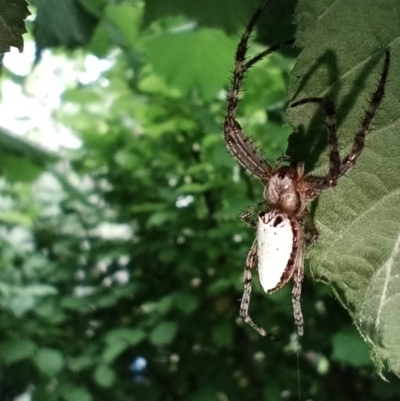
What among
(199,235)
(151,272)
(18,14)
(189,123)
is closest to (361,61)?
(18,14)

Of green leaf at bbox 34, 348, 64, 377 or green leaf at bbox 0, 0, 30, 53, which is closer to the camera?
green leaf at bbox 0, 0, 30, 53

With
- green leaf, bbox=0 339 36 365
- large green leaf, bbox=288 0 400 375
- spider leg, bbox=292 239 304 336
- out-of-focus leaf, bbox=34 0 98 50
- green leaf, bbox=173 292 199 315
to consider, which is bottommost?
large green leaf, bbox=288 0 400 375

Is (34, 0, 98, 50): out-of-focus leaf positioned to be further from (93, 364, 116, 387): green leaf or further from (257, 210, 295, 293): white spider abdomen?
(93, 364, 116, 387): green leaf

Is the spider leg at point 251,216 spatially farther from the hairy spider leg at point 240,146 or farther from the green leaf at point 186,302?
the green leaf at point 186,302

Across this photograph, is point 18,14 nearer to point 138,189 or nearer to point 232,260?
point 232,260

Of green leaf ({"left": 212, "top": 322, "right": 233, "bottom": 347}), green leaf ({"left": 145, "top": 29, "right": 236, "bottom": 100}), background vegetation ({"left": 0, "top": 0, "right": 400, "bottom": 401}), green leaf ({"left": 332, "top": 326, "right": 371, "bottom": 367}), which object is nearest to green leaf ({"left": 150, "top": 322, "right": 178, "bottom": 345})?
background vegetation ({"left": 0, "top": 0, "right": 400, "bottom": 401})

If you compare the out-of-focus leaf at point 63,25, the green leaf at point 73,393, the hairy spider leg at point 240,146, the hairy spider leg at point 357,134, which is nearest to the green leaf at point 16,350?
the green leaf at point 73,393
